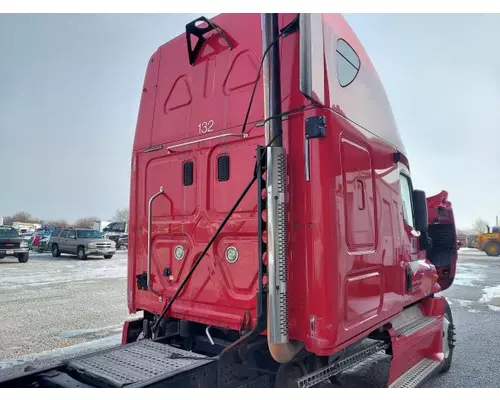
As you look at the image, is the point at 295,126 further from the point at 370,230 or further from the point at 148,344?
the point at 148,344

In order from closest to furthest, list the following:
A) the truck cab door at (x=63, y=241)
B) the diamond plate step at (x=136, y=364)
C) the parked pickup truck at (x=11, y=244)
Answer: the diamond plate step at (x=136, y=364), the parked pickup truck at (x=11, y=244), the truck cab door at (x=63, y=241)

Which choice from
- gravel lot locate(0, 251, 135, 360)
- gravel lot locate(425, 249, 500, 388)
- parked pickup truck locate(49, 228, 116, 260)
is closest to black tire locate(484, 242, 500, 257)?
gravel lot locate(425, 249, 500, 388)

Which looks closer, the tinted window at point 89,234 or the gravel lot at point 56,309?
the gravel lot at point 56,309

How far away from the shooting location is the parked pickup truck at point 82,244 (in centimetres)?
1981

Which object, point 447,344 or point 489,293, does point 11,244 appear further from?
point 489,293

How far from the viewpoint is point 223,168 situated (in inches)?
122

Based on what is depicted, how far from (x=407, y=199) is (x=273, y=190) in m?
2.38

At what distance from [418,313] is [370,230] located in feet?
6.22

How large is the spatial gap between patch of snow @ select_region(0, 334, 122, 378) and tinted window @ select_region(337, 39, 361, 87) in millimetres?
4091

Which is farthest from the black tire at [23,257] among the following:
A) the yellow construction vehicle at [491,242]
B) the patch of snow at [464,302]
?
the yellow construction vehicle at [491,242]

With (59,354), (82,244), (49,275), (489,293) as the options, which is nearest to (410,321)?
(59,354)

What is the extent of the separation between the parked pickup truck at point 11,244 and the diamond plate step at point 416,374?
18.0 meters

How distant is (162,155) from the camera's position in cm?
359

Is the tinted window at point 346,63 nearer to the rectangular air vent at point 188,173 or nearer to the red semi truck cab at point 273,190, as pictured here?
the red semi truck cab at point 273,190
